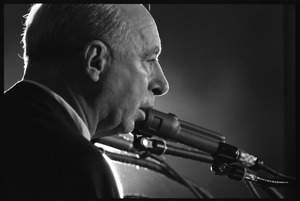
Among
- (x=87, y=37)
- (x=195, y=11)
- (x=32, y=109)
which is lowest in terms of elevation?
(x=32, y=109)

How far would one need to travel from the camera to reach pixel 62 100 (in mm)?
956

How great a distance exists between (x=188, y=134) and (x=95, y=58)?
1.22 ft

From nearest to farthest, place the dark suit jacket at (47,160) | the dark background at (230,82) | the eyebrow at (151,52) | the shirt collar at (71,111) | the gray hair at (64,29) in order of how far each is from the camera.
A: the dark suit jacket at (47,160) → the shirt collar at (71,111) → the gray hair at (64,29) → the eyebrow at (151,52) → the dark background at (230,82)

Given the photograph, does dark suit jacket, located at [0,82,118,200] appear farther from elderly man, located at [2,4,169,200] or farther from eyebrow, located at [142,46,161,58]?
eyebrow, located at [142,46,161,58]

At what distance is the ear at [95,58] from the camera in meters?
1.04

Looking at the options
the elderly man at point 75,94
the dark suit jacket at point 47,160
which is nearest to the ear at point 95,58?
the elderly man at point 75,94

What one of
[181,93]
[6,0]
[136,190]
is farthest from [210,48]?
[6,0]

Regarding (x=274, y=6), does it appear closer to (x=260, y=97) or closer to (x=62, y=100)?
(x=260, y=97)

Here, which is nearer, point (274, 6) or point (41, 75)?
point (41, 75)

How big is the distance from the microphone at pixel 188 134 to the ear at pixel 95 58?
0.20 meters

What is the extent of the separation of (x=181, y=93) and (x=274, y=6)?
529 millimetres

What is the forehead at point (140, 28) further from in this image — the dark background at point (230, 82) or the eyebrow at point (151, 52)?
the dark background at point (230, 82)

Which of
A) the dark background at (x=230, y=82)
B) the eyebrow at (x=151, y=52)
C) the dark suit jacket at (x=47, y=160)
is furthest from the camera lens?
the dark background at (x=230, y=82)

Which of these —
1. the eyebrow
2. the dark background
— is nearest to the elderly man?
the eyebrow
